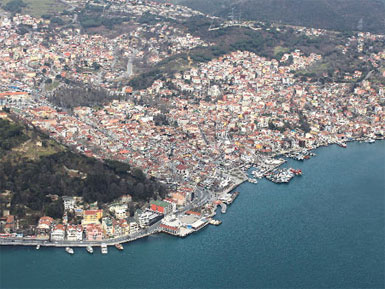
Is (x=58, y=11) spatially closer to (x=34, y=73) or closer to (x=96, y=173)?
(x=34, y=73)

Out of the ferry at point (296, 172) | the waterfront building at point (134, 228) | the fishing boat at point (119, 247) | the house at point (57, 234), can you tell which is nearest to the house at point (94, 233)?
the fishing boat at point (119, 247)

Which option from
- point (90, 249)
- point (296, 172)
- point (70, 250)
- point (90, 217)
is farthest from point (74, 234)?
point (296, 172)

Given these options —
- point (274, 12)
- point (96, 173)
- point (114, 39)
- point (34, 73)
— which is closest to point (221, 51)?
point (114, 39)

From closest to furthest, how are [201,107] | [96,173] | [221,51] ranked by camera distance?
1. [96,173]
2. [201,107]
3. [221,51]

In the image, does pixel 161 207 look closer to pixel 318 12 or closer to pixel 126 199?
pixel 126 199

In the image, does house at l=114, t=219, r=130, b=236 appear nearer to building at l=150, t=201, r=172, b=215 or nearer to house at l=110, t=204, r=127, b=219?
house at l=110, t=204, r=127, b=219
